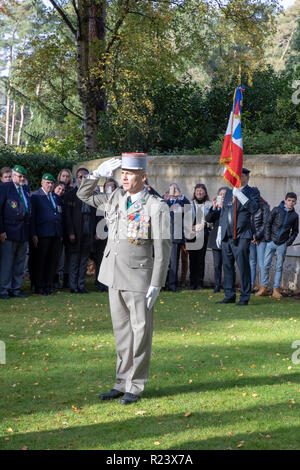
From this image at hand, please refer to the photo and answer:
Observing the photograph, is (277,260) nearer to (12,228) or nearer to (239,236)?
(239,236)

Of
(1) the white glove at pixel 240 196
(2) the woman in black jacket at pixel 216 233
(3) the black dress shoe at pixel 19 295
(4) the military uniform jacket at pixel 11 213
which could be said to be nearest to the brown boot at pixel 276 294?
(2) the woman in black jacket at pixel 216 233

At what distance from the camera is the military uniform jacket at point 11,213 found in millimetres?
12930

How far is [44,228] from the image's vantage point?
13.6 meters

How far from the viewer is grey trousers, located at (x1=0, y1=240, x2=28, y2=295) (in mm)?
12922

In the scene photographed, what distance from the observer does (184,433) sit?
5.67 meters

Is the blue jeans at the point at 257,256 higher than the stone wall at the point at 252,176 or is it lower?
lower

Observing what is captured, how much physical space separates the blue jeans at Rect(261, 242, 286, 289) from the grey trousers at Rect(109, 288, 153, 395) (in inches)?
294

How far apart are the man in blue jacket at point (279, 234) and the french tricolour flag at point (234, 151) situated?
1.66 metres

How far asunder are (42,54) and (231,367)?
48.3 ft

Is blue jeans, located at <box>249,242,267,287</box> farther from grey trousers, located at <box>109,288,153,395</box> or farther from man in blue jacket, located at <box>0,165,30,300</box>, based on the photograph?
grey trousers, located at <box>109,288,153,395</box>
